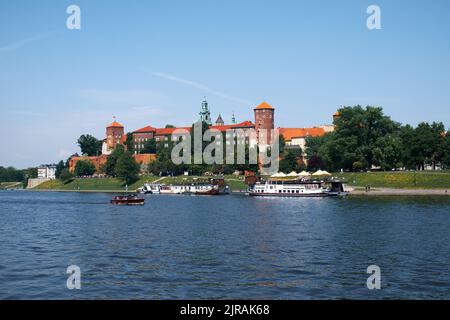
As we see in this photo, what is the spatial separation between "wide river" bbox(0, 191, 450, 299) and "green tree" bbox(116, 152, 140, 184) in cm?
10474

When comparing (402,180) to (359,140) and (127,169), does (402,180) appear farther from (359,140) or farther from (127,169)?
(127,169)

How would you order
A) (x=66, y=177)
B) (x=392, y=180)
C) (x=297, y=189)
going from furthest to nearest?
(x=66, y=177)
(x=392, y=180)
(x=297, y=189)

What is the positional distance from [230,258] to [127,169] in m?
133

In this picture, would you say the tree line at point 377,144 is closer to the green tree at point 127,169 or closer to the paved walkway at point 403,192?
the paved walkway at point 403,192

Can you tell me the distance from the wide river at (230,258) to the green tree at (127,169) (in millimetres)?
104741

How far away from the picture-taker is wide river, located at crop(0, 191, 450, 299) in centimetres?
2455

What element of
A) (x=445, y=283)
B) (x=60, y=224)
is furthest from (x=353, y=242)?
(x=60, y=224)

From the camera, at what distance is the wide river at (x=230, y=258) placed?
966 inches

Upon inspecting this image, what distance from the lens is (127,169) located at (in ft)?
533

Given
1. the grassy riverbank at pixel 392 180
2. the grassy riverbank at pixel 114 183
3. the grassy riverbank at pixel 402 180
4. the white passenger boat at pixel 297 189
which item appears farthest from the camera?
the grassy riverbank at pixel 114 183

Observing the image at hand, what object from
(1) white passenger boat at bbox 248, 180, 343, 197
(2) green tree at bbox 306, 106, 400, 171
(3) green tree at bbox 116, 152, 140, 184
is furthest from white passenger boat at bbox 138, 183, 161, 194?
(2) green tree at bbox 306, 106, 400, 171

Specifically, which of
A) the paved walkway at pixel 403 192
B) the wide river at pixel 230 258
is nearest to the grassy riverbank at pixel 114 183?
the paved walkway at pixel 403 192

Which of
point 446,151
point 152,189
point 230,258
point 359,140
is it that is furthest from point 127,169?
point 230,258

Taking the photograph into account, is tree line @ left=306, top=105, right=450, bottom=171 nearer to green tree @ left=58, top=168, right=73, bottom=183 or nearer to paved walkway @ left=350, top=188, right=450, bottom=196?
paved walkway @ left=350, top=188, right=450, bottom=196
